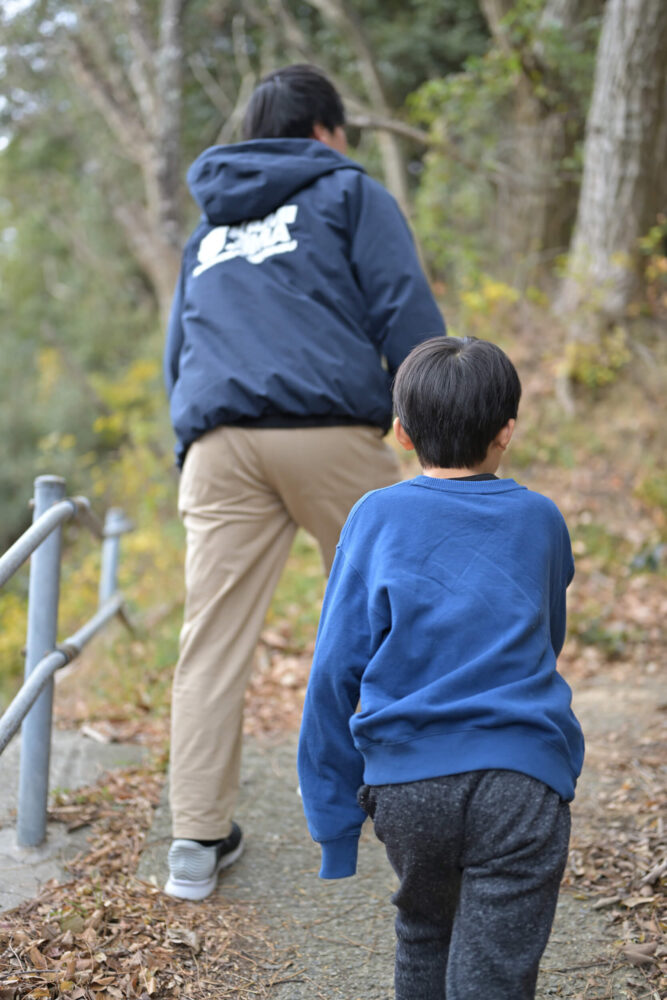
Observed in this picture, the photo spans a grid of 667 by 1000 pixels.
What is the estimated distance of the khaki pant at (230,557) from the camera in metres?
2.61

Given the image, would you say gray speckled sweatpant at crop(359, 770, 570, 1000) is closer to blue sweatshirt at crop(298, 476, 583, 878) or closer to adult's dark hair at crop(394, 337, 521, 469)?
blue sweatshirt at crop(298, 476, 583, 878)

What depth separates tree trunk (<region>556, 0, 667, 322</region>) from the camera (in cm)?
625

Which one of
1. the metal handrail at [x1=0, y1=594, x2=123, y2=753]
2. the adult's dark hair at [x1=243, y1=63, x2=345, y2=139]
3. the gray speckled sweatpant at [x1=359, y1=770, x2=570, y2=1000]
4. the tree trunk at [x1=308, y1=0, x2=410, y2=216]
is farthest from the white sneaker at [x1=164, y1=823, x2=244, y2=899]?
the tree trunk at [x1=308, y1=0, x2=410, y2=216]

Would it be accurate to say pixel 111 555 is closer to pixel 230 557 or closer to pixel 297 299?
pixel 230 557

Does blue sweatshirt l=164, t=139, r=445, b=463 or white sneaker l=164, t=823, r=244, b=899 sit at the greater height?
blue sweatshirt l=164, t=139, r=445, b=463

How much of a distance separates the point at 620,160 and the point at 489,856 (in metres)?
6.19

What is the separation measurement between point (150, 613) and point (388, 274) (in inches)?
155

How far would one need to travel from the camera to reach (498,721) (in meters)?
1.55

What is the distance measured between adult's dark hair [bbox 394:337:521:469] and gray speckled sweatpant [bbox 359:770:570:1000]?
584 mm

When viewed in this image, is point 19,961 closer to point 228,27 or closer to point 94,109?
point 228,27

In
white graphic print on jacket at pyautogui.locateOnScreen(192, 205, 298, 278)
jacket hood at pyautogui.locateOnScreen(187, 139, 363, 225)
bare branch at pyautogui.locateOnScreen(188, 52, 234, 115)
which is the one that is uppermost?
bare branch at pyautogui.locateOnScreen(188, 52, 234, 115)

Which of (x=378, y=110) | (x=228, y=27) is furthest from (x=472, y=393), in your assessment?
(x=228, y=27)

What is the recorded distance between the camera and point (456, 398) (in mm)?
1704

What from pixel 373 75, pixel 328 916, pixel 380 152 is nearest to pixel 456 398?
pixel 328 916
